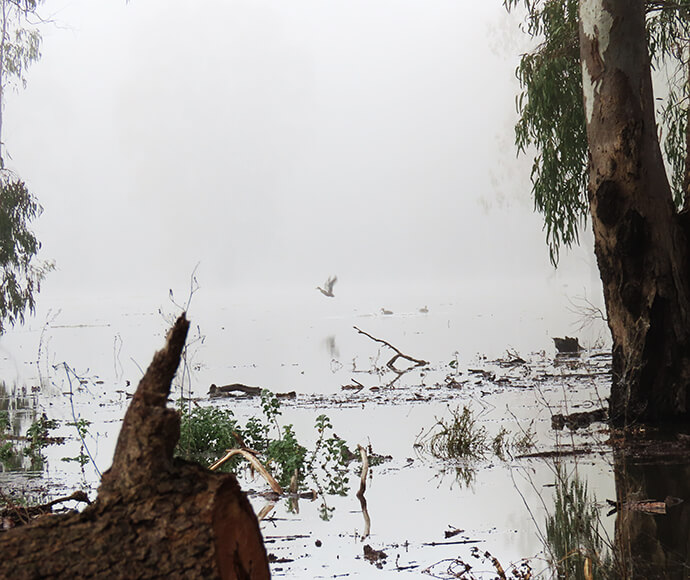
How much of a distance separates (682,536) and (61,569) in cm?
284

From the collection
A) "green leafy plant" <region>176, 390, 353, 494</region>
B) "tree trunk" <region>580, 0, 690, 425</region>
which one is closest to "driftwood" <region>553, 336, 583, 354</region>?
"tree trunk" <region>580, 0, 690, 425</region>

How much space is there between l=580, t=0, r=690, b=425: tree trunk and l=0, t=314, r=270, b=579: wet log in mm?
4942

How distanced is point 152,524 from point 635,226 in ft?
16.6

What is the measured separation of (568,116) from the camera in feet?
27.8

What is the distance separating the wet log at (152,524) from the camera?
195cm

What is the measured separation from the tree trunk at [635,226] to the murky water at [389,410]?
0.57m

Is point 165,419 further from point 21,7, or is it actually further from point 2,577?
point 21,7

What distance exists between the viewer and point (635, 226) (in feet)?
21.0

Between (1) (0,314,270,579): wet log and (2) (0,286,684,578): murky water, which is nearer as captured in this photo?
(1) (0,314,270,579): wet log

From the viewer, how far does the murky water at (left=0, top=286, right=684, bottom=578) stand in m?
4.11

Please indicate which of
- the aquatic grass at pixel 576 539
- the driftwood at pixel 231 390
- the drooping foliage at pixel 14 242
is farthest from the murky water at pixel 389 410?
the drooping foliage at pixel 14 242

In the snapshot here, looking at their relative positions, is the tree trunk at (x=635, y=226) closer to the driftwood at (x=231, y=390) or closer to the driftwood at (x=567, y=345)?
the driftwood at (x=231, y=390)

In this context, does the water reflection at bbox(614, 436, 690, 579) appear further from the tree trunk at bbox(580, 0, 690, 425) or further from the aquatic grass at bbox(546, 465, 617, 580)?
the tree trunk at bbox(580, 0, 690, 425)

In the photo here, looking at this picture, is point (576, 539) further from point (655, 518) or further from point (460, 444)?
point (460, 444)
